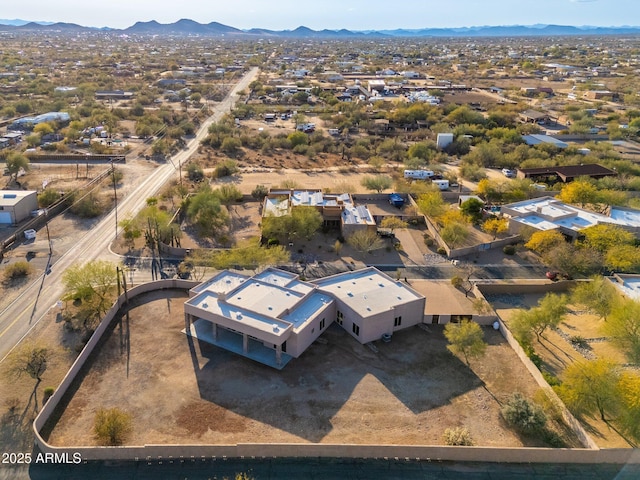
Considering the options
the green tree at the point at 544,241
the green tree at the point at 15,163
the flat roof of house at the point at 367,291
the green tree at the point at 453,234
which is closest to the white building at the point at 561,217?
the green tree at the point at 544,241

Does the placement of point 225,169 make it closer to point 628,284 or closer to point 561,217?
point 561,217

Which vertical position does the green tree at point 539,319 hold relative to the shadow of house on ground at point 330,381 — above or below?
above

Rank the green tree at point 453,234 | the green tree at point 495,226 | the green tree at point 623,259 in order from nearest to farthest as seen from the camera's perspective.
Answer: the green tree at point 623,259, the green tree at point 453,234, the green tree at point 495,226

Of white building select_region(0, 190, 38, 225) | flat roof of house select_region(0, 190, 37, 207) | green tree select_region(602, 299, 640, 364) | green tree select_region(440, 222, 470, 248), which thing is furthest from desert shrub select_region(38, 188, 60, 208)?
green tree select_region(602, 299, 640, 364)

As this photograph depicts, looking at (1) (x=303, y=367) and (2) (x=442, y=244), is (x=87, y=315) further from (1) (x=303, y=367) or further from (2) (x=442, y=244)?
(2) (x=442, y=244)

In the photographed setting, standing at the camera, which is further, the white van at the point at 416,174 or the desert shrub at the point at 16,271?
the white van at the point at 416,174

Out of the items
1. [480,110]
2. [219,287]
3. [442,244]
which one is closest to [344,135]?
[480,110]

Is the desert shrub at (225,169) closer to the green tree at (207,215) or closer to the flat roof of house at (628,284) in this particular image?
the green tree at (207,215)

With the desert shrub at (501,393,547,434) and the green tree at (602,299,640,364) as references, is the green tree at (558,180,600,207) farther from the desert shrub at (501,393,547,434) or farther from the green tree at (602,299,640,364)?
the desert shrub at (501,393,547,434)
